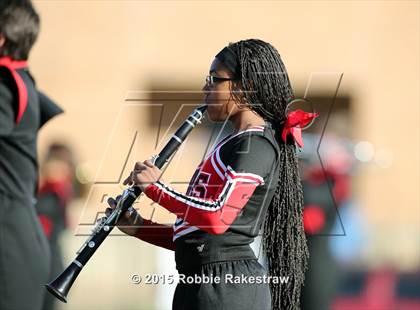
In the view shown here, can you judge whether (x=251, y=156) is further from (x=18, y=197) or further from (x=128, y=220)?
(x=18, y=197)

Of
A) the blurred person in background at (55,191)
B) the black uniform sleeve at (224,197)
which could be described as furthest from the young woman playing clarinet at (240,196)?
the blurred person in background at (55,191)

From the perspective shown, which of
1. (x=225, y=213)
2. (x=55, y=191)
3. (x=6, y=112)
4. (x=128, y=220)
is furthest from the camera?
(x=55, y=191)

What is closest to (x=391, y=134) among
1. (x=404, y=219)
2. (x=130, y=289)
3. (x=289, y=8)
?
(x=404, y=219)

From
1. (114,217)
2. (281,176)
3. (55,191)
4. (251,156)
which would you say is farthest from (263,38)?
(251,156)

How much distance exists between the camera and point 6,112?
3.63 metres

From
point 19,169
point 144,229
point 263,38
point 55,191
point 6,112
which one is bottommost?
point 263,38

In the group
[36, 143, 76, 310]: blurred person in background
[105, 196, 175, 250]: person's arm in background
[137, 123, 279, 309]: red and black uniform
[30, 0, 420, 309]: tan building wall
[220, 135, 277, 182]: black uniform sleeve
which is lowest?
[30, 0, 420, 309]: tan building wall

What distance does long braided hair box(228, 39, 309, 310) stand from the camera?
3646 millimetres

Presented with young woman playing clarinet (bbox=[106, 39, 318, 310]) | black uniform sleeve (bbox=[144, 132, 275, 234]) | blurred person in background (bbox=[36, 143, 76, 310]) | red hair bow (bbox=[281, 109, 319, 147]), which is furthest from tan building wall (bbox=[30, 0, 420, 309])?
black uniform sleeve (bbox=[144, 132, 275, 234])

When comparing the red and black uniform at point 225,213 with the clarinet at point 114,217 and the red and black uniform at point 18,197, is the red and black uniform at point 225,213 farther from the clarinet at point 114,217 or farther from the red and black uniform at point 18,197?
the red and black uniform at point 18,197

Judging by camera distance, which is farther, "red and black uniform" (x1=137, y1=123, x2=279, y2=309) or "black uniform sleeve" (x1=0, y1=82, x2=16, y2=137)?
"black uniform sleeve" (x1=0, y1=82, x2=16, y2=137)

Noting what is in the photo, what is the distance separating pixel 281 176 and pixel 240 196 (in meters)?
0.41

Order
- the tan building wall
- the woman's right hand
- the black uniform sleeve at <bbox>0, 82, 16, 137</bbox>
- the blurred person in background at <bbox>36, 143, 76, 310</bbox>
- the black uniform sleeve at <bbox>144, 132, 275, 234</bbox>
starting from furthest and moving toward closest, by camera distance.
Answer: the tan building wall < the blurred person in background at <bbox>36, 143, 76, 310</bbox> < the woman's right hand < the black uniform sleeve at <bbox>0, 82, 16, 137</bbox> < the black uniform sleeve at <bbox>144, 132, 275, 234</bbox>

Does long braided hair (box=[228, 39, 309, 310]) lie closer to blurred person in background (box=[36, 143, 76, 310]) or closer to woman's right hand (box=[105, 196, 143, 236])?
woman's right hand (box=[105, 196, 143, 236])
